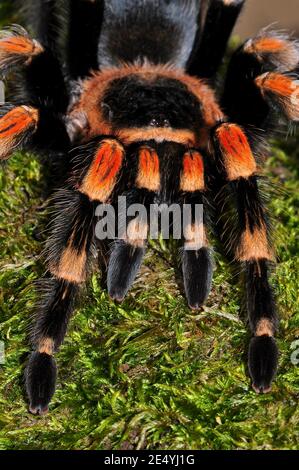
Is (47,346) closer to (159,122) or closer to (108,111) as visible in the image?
(159,122)

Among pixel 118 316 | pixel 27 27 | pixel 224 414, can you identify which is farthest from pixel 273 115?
pixel 27 27

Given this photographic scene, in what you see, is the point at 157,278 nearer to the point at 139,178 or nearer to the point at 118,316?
the point at 118,316

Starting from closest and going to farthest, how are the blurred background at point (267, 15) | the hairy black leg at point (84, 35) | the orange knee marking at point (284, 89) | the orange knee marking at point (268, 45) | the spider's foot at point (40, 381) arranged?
the spider's foot at point (40, 381), the orange knee marking at point (284, 89), the orange knee marking at point (268, 45), the hairy black leg at point (84, 35), the blurred background at point (267, 15)

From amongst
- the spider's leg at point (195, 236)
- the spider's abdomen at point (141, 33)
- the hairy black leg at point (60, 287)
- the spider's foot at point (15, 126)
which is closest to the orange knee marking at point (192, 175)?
the spider's leg at point (195, 236)

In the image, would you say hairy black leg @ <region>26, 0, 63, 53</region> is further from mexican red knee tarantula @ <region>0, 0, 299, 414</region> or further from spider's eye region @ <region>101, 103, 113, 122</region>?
spider's eye region @ <region>101, 103, 113, 122</region>

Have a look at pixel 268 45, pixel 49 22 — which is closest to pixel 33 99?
pixel 49 22

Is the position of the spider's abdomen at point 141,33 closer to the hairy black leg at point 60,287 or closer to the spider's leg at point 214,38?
the spider's leg at point 214,38
